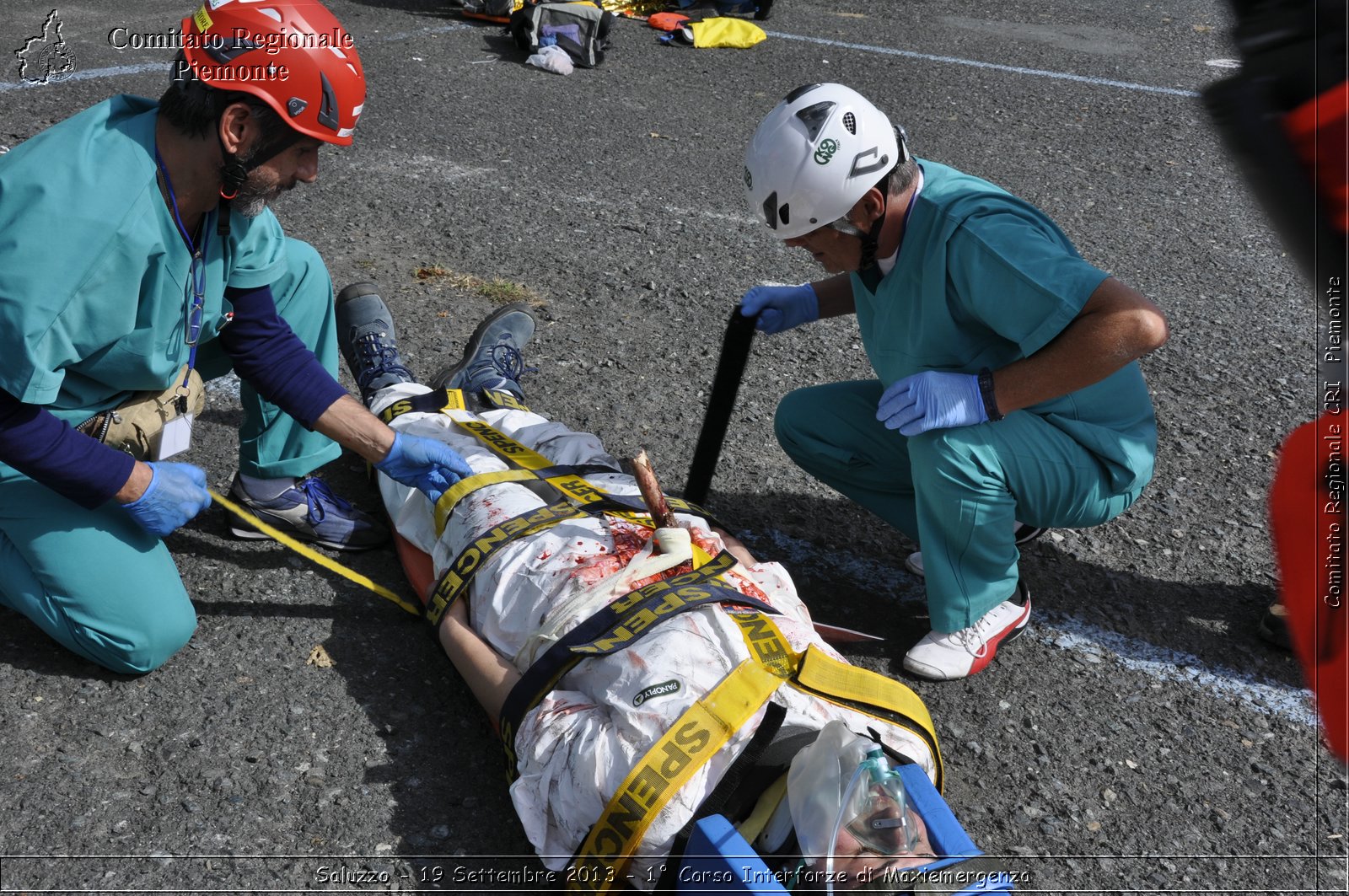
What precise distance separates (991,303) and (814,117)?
0.67 meters

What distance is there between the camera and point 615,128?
683 centimetres

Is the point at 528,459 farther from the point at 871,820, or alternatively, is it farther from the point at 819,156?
the point at 871,820

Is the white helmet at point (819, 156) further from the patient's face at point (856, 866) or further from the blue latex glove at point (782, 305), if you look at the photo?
the patient's face at point (856, 866)

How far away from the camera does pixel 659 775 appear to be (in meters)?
2.16

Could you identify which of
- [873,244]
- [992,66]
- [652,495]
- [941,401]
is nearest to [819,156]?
[873,244]

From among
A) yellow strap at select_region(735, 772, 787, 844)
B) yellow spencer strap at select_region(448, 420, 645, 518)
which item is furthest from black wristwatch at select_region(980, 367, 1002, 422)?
yellow strap at select_region(735, 772, 787, 844)

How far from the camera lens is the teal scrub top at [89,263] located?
7.88 ft

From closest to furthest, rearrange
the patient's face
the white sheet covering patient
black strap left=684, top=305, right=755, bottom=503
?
the patient's face < the white sheet covering patient < black strap left=684, top=305, right=755, bottom=503

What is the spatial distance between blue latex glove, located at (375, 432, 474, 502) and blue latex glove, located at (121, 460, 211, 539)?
0.48 metres

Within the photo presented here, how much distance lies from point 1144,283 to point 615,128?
328 cm

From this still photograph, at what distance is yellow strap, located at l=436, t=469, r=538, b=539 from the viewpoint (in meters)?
3.07

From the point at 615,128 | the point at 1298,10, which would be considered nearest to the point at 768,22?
the point at 615,128

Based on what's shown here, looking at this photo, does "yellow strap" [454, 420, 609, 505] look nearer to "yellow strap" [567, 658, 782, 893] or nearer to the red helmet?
"yellow strap" [567, 658, 782, 893]

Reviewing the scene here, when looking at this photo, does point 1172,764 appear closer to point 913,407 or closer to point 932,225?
point 913,407
